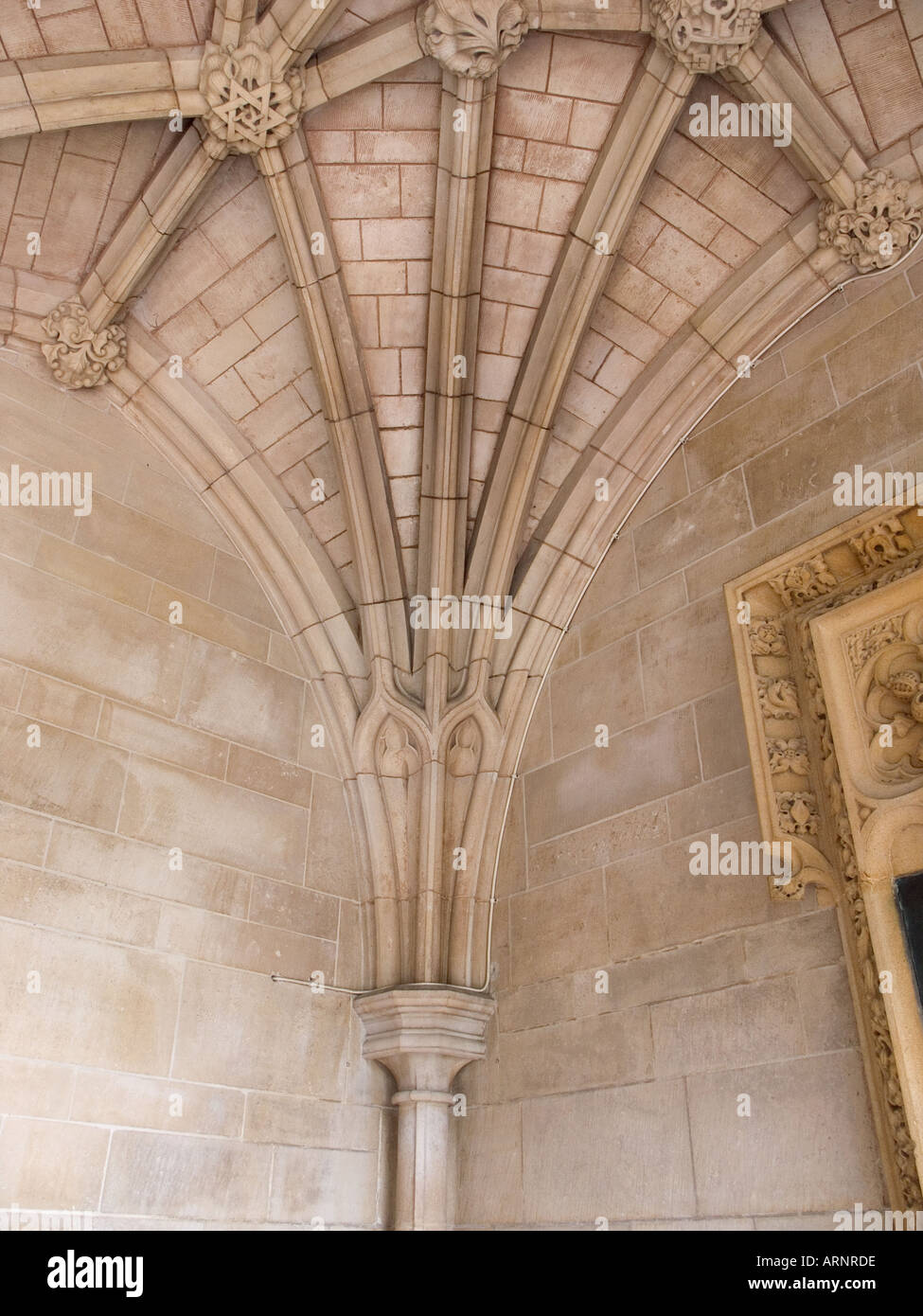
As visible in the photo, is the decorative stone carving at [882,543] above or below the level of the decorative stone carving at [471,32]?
below

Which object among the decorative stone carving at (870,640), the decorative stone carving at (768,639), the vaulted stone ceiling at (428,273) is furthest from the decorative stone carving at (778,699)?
the vaulted stone ceiling at (428,273)

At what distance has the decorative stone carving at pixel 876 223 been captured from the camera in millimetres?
4609

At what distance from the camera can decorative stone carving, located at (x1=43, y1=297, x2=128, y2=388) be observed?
502 cm

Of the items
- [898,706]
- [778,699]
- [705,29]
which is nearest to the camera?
[898,706]

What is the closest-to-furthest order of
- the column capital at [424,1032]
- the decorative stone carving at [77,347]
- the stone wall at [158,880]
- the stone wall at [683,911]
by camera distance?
the stone wall at [683,911] < the stone wall at [158,880] < the column capital at [424,1032] < the decorative stone carving at [77,347]

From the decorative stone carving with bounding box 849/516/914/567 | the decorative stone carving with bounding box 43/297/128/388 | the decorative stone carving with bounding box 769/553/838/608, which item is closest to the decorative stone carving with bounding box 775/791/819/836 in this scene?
the decorative stone carving with bounding box 769/553/838/608

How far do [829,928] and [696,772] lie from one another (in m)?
0.86

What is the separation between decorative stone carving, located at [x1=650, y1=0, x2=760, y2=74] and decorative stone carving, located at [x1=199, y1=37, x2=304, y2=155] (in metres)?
A: 1.60

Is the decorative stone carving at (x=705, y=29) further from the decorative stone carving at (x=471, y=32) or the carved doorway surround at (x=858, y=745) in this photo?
the carved doorway surround at (x=858, y=745)

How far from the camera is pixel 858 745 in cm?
389

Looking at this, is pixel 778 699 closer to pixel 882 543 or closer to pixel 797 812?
pixel 797 812

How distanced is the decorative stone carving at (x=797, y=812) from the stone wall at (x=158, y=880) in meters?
2.08

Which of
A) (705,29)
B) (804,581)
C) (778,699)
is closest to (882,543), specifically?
(804,581)

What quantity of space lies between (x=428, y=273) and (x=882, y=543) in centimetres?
257
